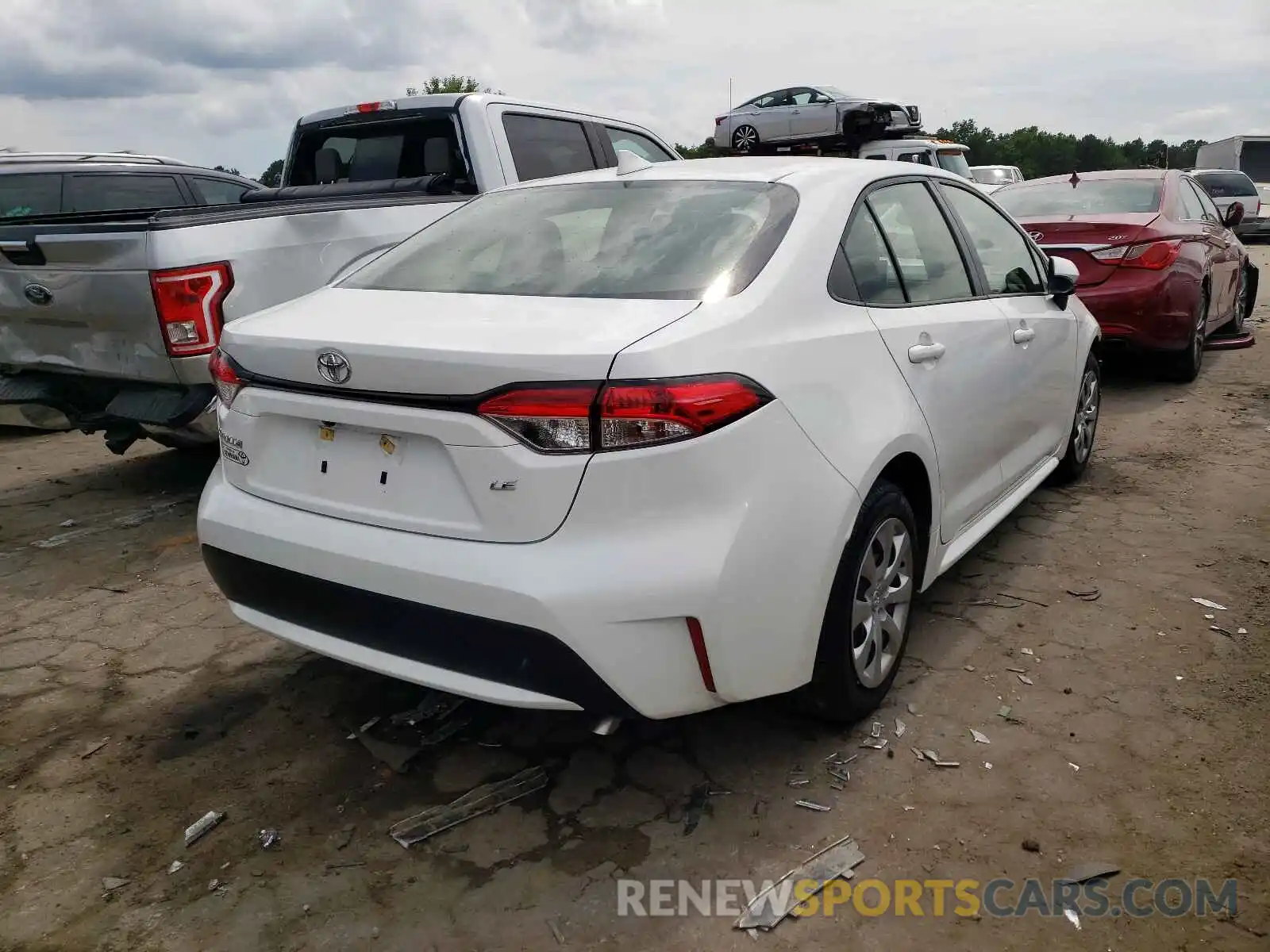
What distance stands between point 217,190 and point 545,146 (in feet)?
11.0

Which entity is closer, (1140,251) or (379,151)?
(379,151)

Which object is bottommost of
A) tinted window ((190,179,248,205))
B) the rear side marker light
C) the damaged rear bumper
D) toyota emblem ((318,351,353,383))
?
the rear side marker light

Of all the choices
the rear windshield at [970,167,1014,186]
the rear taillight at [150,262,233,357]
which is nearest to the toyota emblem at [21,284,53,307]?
the rear taillight at [150,262,233,357]

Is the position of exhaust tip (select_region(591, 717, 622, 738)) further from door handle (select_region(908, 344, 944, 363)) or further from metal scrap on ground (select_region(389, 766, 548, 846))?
door handle (select_region(908, 344, 944, 363))

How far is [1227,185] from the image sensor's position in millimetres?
20328

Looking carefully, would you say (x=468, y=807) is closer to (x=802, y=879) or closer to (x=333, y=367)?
(x=802, y=879)

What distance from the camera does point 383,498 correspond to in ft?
7.84

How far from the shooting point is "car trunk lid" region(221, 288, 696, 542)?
2.18 m

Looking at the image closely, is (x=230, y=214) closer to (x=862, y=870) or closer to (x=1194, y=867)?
(x=862, y=870)

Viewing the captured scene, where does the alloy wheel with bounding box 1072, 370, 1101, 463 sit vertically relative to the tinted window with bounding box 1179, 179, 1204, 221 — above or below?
below

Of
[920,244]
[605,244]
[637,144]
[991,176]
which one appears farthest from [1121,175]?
[991,176]

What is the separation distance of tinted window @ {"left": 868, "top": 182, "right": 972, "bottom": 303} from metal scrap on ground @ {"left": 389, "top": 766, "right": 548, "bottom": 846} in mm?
1859

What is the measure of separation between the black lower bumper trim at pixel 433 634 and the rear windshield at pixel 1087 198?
646 cm

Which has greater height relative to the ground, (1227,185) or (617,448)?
(617,448)
